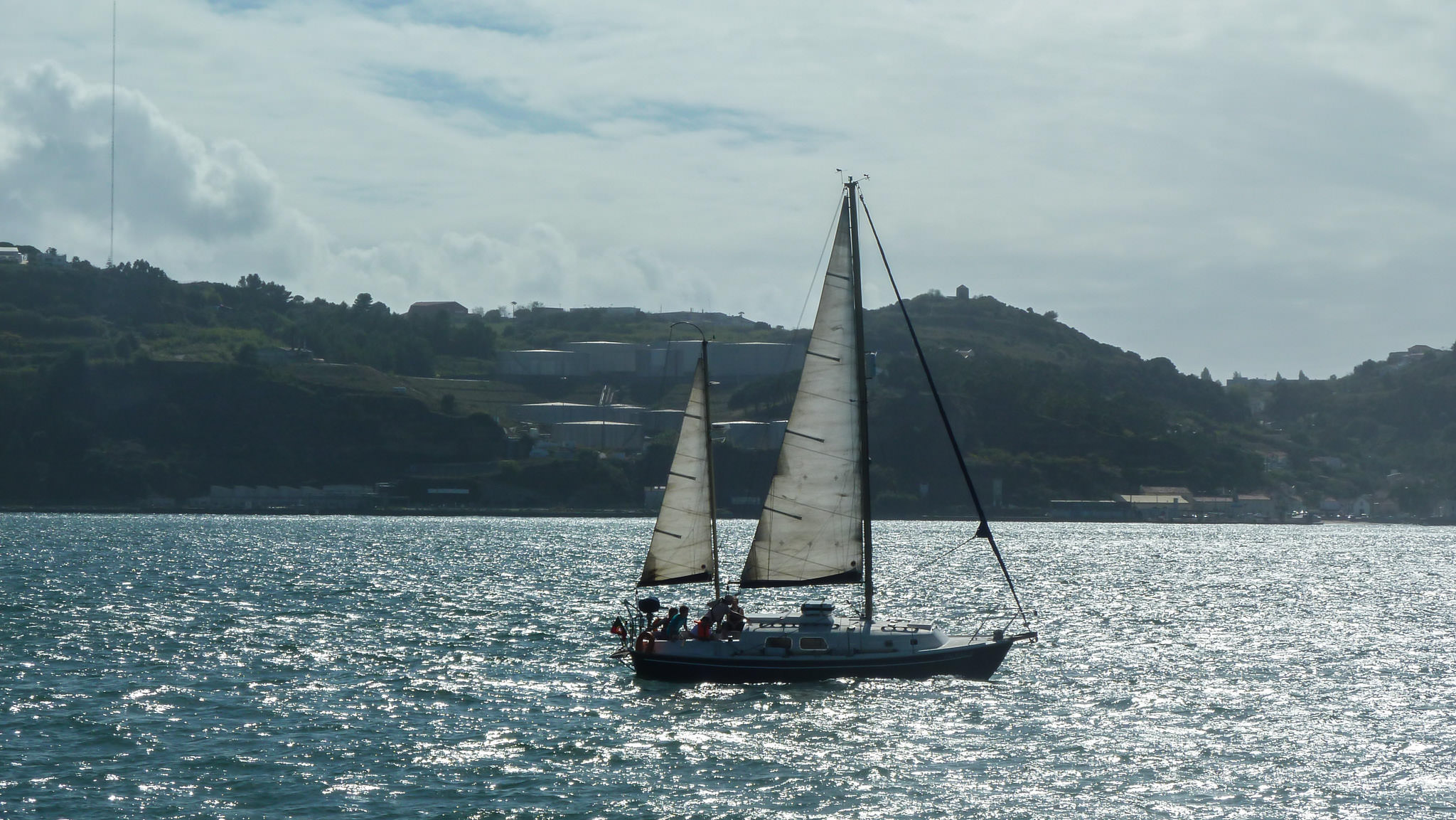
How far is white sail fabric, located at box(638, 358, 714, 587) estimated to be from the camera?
131ft

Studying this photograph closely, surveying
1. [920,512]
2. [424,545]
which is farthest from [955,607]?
[920,512]

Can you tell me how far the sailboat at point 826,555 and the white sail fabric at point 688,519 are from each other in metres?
0.67

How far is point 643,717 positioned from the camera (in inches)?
1363

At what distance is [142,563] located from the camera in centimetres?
8881

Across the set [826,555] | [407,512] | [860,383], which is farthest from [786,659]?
[407,512]

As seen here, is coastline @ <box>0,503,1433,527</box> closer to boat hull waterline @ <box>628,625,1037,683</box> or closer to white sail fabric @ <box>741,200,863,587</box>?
white sail fabric @ <box>741,200,863,587</box>

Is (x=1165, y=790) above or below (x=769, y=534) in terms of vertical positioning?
below

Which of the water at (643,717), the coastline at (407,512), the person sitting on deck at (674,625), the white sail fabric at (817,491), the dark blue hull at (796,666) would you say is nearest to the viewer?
the water at (643,717)

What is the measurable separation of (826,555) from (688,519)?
4.02 m

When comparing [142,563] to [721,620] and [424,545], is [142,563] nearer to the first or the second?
[424,545]

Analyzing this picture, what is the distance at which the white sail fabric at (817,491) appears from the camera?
3828 centimetres

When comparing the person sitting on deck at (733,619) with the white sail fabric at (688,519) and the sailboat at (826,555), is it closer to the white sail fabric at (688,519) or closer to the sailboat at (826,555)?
the sailboat at (826,555)

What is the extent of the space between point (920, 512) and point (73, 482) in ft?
363

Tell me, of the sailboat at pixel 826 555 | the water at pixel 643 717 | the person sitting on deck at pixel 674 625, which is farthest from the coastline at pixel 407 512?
the sailboat at pixel 826 555
